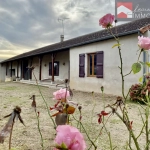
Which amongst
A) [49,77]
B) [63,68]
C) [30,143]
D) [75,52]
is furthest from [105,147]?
[49,77]

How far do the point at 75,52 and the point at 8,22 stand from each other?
18.1 ft

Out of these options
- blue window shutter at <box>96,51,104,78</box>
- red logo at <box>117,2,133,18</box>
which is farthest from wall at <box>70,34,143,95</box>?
red logo at <box>117,2,133,18</box>

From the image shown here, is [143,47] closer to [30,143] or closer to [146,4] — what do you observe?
[30,143]

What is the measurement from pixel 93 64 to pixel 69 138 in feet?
34.1

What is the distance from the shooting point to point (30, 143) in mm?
3303

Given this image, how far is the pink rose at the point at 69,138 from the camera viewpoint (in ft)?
1.58

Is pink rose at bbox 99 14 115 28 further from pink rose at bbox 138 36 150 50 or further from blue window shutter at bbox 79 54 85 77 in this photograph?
blue window shutter at bbox 79 54 85 77

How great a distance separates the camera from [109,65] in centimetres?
969

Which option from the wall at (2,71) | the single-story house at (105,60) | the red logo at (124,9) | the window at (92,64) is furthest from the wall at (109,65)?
the wall at (2,71)

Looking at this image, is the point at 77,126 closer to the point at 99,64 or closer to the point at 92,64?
the point at 99,64

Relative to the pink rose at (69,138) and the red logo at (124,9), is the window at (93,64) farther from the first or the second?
the pink rose at (69,138)

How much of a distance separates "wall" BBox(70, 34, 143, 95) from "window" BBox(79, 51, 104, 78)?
22cm

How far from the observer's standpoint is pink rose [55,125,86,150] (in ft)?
1.58

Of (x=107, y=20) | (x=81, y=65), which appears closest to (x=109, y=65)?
(x=81, y=65)
